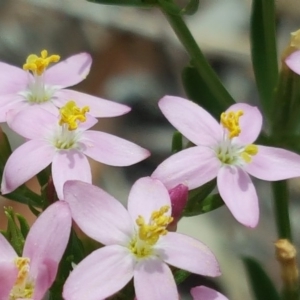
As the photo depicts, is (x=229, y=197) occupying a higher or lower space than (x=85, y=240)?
higher

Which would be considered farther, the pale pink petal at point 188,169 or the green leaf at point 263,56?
the green leaf at point 263,56

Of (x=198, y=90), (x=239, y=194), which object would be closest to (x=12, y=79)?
(x=198, y=90)

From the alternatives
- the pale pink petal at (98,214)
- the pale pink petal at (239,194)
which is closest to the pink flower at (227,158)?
the pale pink petal at (239,194)

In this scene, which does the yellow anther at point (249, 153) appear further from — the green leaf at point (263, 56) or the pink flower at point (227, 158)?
the green leaf at point (263, 56)

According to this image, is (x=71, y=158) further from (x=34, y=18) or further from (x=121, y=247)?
(x=34, y=18)

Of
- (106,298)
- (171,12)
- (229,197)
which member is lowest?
(106,298)

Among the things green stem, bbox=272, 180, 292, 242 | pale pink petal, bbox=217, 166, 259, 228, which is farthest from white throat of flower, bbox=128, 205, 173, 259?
green stem, bbox=272, 180, 292, 242

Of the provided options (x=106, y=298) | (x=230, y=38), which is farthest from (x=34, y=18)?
(x=106, y=298)

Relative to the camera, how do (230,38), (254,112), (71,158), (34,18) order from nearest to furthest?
(71,158), (254,112), (230,38), (34,18)
